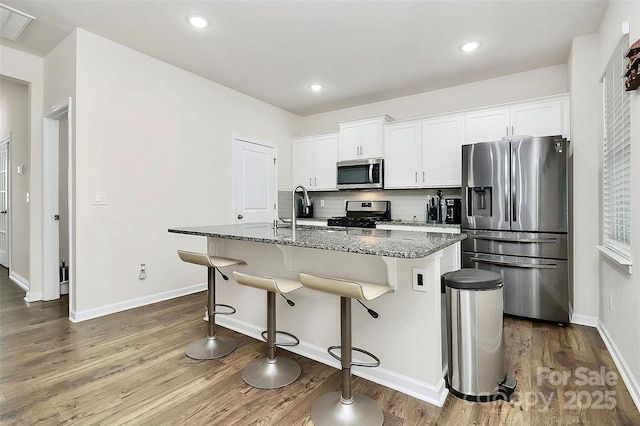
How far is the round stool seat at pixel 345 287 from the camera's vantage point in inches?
62.1

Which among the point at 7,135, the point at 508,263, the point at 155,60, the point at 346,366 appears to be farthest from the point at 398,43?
the point at 7,135

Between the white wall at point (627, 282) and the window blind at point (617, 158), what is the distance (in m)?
0.12

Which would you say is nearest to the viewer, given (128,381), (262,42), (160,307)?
(128,381)

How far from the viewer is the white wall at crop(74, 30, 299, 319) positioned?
307 cm

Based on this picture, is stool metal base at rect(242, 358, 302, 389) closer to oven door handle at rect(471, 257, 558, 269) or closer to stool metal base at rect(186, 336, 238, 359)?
stool metal base at rect(186, 336, 238, 359)

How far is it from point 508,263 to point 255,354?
2535mm

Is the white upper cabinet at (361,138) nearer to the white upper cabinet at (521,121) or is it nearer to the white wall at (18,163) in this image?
the white upper cabinet at (521,121)

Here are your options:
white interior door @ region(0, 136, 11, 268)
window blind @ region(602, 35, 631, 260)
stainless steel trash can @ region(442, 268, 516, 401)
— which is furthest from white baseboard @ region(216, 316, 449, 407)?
white interior door @ region(0, 136, 11, 268)

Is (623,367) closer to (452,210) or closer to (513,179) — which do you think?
(513,179)

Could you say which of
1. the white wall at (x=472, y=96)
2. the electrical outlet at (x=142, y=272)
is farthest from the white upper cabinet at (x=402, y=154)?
the electrical outlet at (x=142, y=272)

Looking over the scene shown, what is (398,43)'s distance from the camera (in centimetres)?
312

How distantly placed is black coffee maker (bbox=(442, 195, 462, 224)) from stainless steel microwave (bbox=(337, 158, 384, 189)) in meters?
0.90

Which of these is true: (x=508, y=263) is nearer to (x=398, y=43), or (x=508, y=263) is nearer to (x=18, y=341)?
(x=398, y=43)

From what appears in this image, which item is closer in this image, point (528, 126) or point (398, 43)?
point (398, 43)
